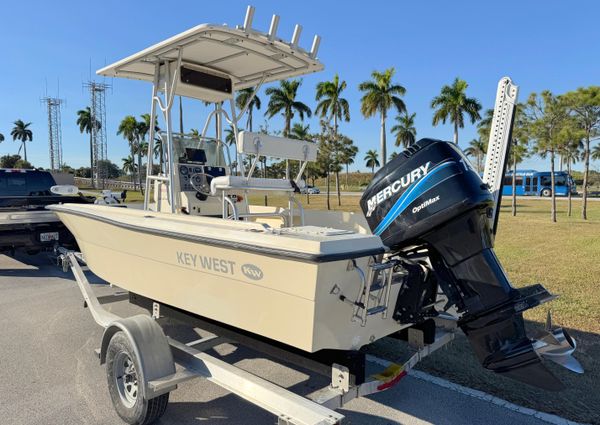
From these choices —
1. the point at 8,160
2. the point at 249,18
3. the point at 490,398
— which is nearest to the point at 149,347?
the point at 490,398

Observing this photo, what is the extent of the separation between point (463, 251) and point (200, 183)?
329 centimetres

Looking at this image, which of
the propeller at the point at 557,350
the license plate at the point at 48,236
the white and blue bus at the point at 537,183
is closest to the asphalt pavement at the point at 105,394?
the propeller at the point at 557,350

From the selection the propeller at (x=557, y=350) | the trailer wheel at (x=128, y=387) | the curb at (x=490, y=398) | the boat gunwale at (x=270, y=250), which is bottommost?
the curb at (x=490, y=398)

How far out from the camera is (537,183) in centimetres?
4356

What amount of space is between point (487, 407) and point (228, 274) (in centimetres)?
206

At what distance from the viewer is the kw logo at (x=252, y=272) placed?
7.76ft

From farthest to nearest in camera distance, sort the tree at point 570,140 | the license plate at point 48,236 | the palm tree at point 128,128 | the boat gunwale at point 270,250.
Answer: the palm tree at point 128,128
the tree at point 570,140
the license plate at point 48,236
the boat gunwale at point 270,250

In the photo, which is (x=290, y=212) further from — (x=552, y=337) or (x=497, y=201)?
(x=552, y=337)

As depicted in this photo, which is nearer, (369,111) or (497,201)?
(497,201)

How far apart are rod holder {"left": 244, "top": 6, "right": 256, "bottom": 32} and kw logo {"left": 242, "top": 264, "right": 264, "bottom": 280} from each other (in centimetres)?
233

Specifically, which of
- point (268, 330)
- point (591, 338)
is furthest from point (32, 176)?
point (591, 338)

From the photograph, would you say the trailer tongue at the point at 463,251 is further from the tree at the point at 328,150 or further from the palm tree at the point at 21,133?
the palm tree at the point at 21,133

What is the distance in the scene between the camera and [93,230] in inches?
159

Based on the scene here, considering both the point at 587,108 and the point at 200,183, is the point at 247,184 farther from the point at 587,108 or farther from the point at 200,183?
the point at 587,108
